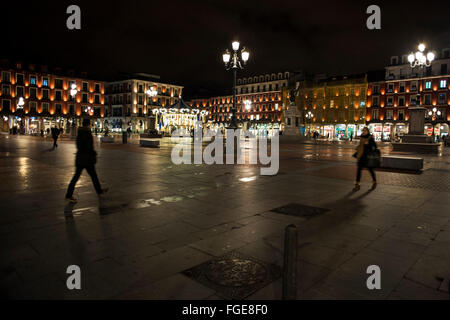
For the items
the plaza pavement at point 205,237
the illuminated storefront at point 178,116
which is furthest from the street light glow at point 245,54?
the illuminated storefront at point 178,116

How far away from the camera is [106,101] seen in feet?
274

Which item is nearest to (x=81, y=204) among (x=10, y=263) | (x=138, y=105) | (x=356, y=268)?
(x=10, y=263)

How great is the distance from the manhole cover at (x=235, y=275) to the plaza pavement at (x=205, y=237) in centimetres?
10

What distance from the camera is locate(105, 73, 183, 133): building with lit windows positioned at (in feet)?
252

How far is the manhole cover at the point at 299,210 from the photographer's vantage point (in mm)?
5809

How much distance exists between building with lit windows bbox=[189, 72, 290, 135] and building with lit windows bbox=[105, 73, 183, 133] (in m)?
17.1

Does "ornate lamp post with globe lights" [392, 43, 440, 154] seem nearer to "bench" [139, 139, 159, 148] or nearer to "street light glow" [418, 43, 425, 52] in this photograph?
"street light glow" [418, 43, 425, 52]

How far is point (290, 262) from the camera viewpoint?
2.51 meters

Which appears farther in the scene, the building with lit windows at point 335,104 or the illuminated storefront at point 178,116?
the building with lit windows at point 335,104

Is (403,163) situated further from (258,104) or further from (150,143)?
(258,104)

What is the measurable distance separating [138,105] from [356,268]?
7896 cm

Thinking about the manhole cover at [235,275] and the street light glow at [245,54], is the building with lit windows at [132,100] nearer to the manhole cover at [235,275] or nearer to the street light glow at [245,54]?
the street light glow at [245,54]

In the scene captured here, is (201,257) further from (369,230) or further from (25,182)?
(25,182)

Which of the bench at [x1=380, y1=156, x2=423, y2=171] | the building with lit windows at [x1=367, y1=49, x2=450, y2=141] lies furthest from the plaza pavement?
the building with lit windows at [x1=367, y1=49, x2=450, y2=141]
